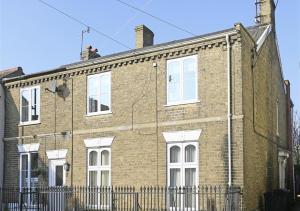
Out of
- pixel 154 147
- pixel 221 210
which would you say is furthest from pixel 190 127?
pixel 221 210

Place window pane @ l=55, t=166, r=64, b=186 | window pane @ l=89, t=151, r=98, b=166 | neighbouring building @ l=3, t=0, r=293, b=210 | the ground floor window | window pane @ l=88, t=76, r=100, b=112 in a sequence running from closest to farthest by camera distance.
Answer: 1. neighbouring building @ l=3, t=0, r=293, b=210
2. the ground floor window
3. window pane @ l=89, t=151, r=98, b=166
4. window pane @ l=88, t=76, r=100, b=112
5. window pane @ l=55, t=166, r=64, b=186

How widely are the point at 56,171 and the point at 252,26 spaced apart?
11489mm

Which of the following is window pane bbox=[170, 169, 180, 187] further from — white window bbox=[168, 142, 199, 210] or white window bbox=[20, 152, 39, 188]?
white window bbox=[20, 152, 39, 188]

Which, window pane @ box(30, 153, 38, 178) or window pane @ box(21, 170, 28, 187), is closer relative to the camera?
window pane @ box(30, 153, 38, 178)

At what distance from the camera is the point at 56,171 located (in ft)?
69.5

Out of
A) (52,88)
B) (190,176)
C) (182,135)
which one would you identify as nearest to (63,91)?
(52,88)

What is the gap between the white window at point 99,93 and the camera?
2000 cm

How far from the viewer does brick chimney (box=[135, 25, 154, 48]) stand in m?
23.4

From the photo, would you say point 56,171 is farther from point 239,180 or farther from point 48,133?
point 239,180

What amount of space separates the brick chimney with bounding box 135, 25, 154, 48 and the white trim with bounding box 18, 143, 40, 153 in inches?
270

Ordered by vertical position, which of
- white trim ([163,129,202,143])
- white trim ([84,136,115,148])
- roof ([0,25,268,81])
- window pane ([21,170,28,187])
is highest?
roof ([0,25,268,81])

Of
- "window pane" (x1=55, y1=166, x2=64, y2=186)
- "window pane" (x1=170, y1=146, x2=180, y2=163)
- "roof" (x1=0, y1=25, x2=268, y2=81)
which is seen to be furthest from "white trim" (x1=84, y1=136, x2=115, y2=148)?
"roof" (x1=0, y1=25, x2=268, y2=81)

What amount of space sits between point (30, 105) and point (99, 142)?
4904 millimetres

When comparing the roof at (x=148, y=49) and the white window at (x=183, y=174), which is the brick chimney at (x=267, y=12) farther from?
the white window at (x=183, y=174)
